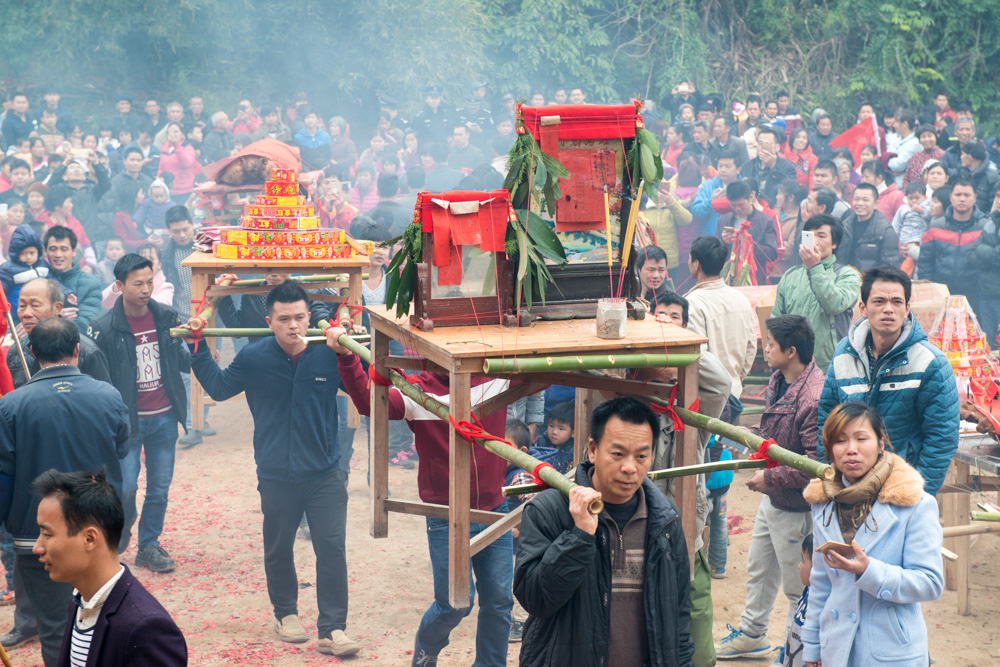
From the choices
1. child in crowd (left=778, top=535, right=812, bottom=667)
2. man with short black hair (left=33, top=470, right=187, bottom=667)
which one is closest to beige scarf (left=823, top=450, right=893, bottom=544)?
child in crowd (left=778, top=535, right=812, bottom=667)

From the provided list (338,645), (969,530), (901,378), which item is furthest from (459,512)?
(969,530)

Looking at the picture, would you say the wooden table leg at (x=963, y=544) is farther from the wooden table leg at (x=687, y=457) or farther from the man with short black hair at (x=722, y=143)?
the man with short black hair at (x=722, y=143)

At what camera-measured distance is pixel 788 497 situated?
495 centimetres

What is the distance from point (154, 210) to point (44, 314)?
732 cm

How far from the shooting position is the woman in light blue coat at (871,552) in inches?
137

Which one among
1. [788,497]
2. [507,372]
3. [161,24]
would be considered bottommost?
[788,497]

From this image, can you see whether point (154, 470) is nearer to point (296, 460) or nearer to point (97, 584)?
point (296, 460)

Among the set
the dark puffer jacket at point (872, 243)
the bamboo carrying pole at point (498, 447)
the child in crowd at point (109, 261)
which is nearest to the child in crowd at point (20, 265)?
the child in crowd at point (109, 261)

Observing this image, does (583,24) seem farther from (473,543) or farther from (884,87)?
(473,543)

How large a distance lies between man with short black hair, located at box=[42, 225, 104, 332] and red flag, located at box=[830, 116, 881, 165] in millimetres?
10839

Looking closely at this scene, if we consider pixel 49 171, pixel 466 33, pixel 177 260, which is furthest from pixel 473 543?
pixel 466 33

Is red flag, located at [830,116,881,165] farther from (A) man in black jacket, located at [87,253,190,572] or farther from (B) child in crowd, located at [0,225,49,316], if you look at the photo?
(B) child in crowd, located at [0,225,49,316]

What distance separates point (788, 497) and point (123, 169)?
1206 centimetres

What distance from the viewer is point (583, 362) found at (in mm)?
3139
